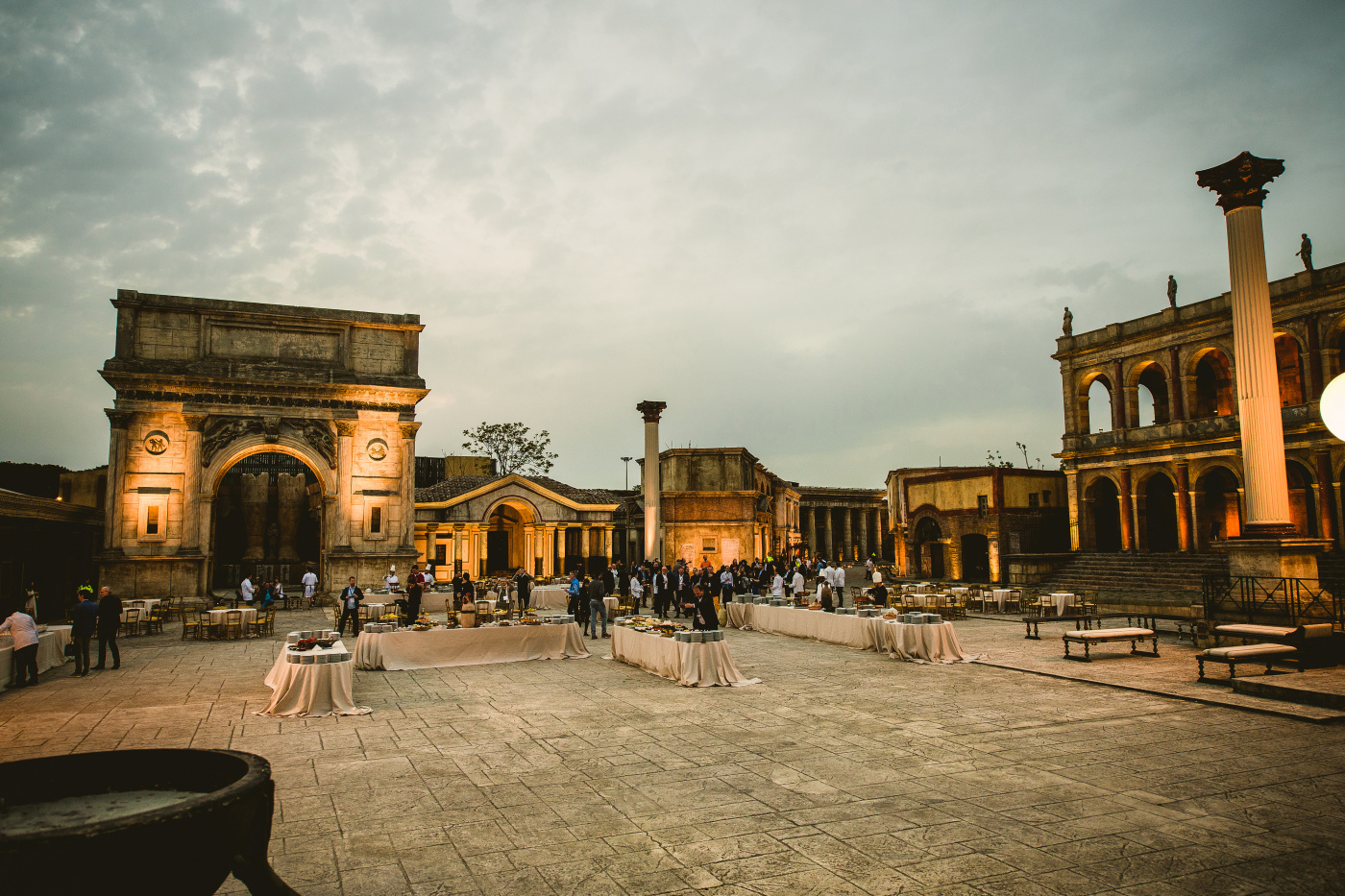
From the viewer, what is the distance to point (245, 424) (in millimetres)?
27688

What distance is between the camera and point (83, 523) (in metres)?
27.0

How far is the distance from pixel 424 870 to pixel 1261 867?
534 cm

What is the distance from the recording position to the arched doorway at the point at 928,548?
37688mm

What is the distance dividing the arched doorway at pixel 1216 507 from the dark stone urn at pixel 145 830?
34.8m

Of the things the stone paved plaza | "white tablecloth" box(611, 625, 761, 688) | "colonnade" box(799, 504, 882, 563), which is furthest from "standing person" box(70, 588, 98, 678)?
"colonnade" box(799, 504, 882, 563)

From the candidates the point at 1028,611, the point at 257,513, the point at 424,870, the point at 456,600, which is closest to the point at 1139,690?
the point at 424,870

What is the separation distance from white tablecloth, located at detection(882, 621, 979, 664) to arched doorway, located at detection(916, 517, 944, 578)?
Result: 80.7 feet

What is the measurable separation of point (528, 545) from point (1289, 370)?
3328cm

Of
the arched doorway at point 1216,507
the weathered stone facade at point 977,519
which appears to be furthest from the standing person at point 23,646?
the arched doorway at point 1216,507

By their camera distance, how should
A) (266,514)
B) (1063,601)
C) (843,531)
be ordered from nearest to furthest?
(1063,601)
(266,514)
(843,531)

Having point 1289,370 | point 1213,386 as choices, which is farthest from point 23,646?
point 1213,386

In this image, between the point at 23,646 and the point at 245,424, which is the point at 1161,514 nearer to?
the point at 245,424

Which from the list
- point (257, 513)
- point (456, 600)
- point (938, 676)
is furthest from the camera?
point (257, 513)

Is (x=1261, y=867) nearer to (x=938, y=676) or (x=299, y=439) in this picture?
(x=938, y=676)
